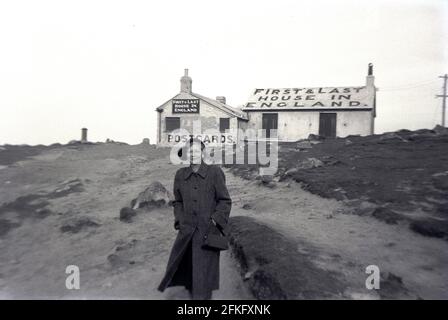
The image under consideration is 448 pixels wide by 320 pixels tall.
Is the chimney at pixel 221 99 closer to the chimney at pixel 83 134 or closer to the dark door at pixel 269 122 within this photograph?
the dark door at pixel 269 122

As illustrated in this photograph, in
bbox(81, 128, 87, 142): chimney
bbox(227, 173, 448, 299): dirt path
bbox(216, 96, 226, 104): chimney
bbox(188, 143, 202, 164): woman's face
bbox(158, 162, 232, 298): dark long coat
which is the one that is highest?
bbox(216, 96, 226, 104): chimney

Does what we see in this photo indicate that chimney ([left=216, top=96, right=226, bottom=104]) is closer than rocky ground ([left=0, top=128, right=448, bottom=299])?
No

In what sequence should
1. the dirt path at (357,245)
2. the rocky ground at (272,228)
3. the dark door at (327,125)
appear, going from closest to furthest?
the dirt path at (357,245) → the rocky ground at (272,228) → the dark door at (327,125)

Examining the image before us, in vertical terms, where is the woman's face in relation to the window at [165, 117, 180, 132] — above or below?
below

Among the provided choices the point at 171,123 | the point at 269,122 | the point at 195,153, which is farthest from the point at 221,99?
the point at 195,153

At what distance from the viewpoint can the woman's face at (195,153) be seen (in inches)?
186

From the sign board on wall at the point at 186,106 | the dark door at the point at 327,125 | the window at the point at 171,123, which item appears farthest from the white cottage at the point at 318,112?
the window at the point at 171,123

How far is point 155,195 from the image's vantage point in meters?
12.0

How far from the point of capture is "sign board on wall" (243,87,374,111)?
2644cm

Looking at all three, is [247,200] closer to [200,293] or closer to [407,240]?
[407,240]

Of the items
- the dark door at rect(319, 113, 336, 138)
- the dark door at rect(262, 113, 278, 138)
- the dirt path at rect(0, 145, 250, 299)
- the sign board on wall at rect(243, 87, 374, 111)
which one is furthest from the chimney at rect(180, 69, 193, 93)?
the dark door at rect(319, 113, 336, 138)

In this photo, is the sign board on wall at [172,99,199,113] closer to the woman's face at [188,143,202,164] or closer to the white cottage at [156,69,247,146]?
the white cottage at [156,69,247,146]

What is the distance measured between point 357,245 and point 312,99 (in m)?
21.8

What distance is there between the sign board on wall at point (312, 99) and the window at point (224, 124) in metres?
2.44
